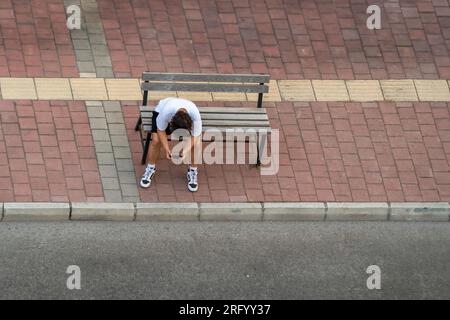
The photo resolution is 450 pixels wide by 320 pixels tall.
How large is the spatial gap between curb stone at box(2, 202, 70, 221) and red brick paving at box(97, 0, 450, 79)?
7.92ft

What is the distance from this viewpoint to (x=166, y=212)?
12227 mm

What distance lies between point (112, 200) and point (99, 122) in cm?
128

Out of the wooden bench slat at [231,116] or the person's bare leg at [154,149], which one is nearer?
the person's bare leg at [154,149]

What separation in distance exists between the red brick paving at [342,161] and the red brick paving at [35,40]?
1.10 m

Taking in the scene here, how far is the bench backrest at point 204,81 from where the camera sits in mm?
12922

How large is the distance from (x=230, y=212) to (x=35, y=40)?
137 inches

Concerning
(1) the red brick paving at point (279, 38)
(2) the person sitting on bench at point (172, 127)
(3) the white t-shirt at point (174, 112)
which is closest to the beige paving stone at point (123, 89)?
(1) the red brick paving at point (279, 38)

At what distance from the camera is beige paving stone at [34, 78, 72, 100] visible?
44.0ft

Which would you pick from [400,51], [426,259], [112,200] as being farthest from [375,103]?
[112,200]

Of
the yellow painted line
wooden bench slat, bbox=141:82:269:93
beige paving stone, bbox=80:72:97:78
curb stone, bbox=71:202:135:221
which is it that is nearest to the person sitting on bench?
curb stone, bbox=71:202:135:221

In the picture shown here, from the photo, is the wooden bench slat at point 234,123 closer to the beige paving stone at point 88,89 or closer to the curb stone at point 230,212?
the curb stone at point 230,212
